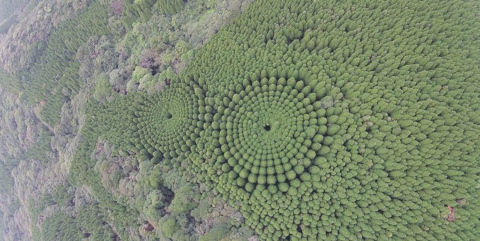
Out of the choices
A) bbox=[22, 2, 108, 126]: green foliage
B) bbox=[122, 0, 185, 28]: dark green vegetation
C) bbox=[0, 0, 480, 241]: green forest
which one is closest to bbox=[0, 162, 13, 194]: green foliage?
bbox=[22, 2, 108, 126]: green foliage

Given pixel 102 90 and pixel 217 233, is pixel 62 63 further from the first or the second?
pixel 217 233

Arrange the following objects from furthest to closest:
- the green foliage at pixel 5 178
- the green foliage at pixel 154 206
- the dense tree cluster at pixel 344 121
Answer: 1. the green foliage at pixel 5 178
2. the green foliage at pixel 154 206
3. the dense tree cluster at pixel 344 121

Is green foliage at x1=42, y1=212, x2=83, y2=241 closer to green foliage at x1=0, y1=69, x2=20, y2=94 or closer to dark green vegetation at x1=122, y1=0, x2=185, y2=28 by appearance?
green foliage at x1=0, y1=69, x2=20, y2=94

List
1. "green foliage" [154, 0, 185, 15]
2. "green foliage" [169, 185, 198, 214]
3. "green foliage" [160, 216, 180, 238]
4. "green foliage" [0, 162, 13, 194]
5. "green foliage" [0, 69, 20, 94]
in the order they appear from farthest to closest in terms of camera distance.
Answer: "green foliage" [0, 162, 13, 194] < "green foliage" [0, 69, 20, 94] < "green foliage" [154, 0, 185, 15] < "green foliage" [169, 185, 198, 214] < "green foliage" [160, 216, 180, 238]

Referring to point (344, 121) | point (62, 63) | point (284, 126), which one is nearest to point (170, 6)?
point (62, 63)

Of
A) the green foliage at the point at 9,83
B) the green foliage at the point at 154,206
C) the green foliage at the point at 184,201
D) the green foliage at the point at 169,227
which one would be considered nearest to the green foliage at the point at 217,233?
the green foliage at the point at 169,227

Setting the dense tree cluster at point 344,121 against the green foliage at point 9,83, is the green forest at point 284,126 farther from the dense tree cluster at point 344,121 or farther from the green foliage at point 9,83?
the green foliage at point 9,83

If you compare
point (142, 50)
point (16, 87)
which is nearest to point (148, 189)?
point (142, 50)
